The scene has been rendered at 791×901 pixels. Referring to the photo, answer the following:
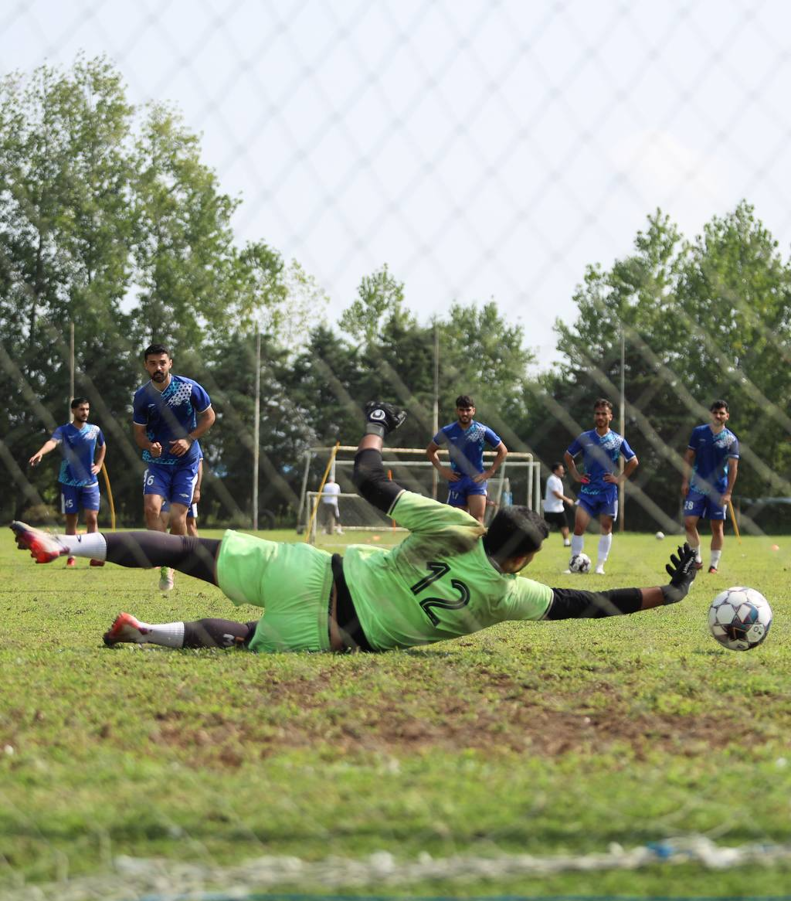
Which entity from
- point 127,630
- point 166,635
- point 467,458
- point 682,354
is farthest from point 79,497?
point 682,354

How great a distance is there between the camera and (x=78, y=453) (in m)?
13.6

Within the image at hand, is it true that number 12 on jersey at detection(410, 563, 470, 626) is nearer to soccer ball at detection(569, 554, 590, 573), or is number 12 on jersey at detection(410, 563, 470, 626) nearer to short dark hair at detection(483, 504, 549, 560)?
short dark hair at detection(483, 504, 549, 560)

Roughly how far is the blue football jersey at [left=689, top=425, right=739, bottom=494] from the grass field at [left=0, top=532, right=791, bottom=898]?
6116 mm

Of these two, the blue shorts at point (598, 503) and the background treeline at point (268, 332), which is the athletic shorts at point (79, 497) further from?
the blue shorts at point (598, 503)

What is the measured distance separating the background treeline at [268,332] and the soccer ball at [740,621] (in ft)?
8.32

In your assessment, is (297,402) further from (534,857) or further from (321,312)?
(534,857)

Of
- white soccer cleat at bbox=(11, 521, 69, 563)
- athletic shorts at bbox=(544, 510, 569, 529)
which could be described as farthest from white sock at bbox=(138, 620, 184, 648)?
athletic shorts at bbox=(544, 510, 569, 529)

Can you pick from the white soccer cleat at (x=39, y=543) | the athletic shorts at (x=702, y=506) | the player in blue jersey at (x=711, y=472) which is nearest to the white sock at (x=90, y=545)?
the white soccer cleat at (x=39, y=543)

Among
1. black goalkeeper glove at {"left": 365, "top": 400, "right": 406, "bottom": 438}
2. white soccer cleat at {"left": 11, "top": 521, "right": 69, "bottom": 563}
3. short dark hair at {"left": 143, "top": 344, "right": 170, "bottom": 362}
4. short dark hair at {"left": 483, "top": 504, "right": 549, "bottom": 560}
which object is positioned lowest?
white soccer cleat at {"left": 11, "top": 521, "right": 69, "bottom": 563}

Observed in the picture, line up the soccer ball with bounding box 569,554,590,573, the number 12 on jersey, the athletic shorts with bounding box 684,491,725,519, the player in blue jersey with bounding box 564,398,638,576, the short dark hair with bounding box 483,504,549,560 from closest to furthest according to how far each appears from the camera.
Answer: the short dark hair with bounding box 483,504,549,560
the number 12 on jersey
the soccer ball with bounding box 569,554,590,573
the athletic shorts with bounding box 684,491,725,519
the player in blue jersey with bounding box 564,398,638,576

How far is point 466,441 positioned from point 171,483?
346 cm

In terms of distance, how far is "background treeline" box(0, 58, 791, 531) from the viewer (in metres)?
9.76

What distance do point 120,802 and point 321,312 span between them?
1826cm

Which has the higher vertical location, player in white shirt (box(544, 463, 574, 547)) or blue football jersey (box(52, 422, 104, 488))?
blue football jersey (box(52, 422, 104, 488))
